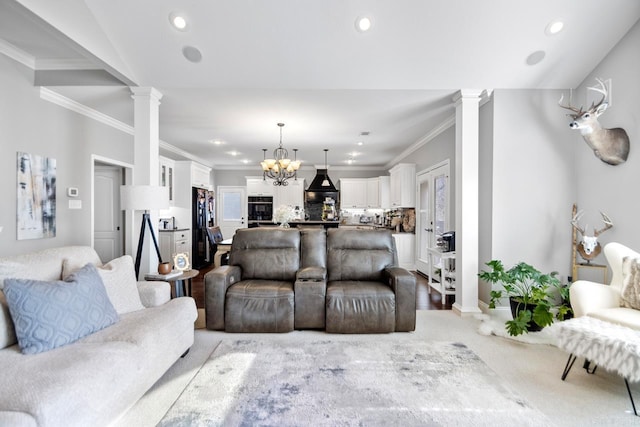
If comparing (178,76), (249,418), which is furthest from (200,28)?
(249,418)

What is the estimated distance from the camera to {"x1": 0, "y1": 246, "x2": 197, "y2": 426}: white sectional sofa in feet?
4.14

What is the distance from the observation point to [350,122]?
4.68 metres

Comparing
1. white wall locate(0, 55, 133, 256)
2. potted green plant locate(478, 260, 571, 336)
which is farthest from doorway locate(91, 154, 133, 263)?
potted green plant locate(478, 260, 571, 336)

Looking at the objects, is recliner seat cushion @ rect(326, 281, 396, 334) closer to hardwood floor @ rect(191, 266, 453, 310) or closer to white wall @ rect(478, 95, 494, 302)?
hardwood floor @ rect(191, 266, 453, 310)

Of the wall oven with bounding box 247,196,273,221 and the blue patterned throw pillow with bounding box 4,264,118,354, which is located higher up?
the wall oven with bounding box 247,196,273,221

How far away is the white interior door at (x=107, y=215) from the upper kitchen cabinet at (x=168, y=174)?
1181 millimetres

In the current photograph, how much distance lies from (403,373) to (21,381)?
217 cm

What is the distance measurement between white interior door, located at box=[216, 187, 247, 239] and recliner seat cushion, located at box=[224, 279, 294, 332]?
608 cm

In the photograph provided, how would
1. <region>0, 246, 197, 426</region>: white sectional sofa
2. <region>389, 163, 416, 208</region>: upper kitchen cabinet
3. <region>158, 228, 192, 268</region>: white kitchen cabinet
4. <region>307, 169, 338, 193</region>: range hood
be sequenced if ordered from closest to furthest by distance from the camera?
<region>0, 246, 197, 426</region>: white sectional sofa → <region>158, 228, 192, 268</region>: white kitchen cabinet → <region>389, 163, 416, 208</region>: upper kitchen cabinet → <region>307, 169, 338, 193</region>: range hood

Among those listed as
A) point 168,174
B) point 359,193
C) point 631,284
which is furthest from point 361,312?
point 359,193

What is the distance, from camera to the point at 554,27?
2.84 m

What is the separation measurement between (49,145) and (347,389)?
4.23m

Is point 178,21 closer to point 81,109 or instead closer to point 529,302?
point 81,109

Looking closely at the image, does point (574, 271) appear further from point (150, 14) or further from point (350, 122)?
point (150, 14)
